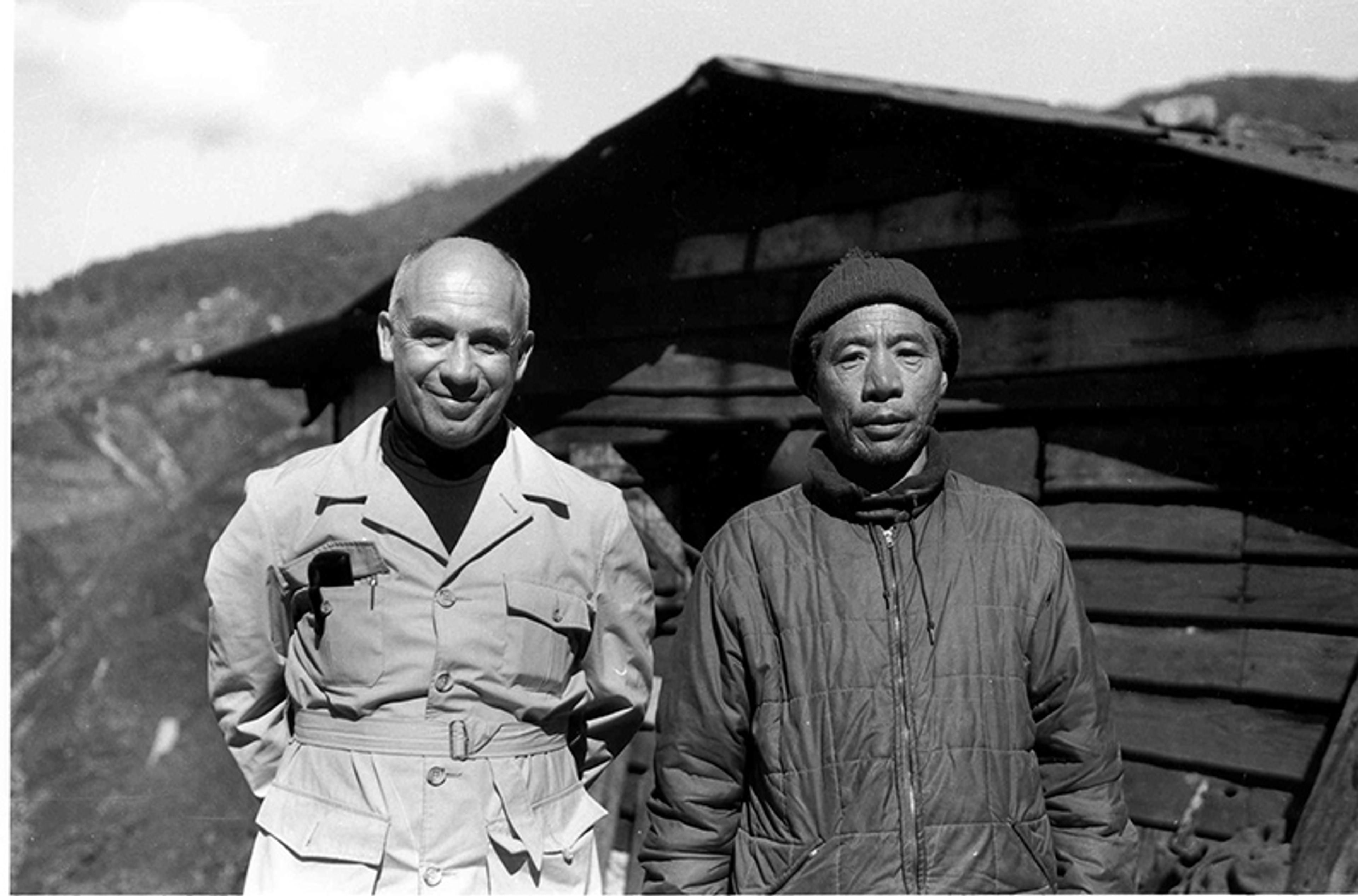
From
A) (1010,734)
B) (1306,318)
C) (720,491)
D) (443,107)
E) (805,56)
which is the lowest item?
(1010,734)

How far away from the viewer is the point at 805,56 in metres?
5.46

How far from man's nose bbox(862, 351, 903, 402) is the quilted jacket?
0.19m

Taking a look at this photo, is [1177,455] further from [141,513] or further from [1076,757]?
[141,513]

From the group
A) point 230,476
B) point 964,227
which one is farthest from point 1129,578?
point 230,476

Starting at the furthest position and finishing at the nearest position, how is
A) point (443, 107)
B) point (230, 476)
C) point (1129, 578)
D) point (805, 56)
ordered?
point (230, 476) < point (443, 107) < point (805, 56) < point (1129, 578)

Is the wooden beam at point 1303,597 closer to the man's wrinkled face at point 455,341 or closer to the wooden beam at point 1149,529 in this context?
the wooden beam at point 1149,529

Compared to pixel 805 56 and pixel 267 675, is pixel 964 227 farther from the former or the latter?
pixel 267 675

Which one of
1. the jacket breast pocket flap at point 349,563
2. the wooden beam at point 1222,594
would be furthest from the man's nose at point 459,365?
the wooden beam at point 1222,594

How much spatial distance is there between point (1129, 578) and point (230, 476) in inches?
782

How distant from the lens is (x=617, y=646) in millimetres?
2912

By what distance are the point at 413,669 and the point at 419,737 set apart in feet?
0.48

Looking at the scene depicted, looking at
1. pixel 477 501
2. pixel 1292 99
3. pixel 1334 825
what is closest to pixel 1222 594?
pixel 1334 825

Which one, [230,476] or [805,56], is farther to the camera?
[230,476]

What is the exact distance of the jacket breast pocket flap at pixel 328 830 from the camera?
2.54 metres
